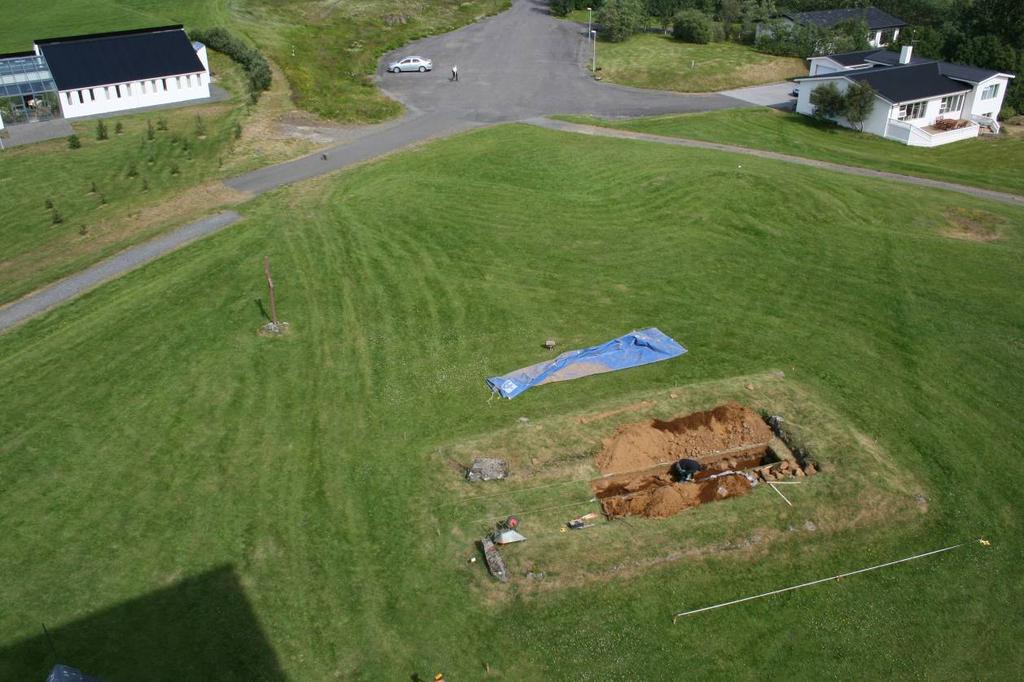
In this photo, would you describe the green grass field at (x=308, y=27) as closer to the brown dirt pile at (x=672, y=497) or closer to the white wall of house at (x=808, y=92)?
the white wall of house at (x=808, y=92)

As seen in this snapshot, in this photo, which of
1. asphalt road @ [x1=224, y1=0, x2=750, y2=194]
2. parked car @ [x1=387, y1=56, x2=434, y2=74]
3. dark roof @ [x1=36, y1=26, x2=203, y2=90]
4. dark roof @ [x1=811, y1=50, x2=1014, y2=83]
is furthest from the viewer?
Result: parked car @ [x1=387, y1=56, x2=434, y2=74]

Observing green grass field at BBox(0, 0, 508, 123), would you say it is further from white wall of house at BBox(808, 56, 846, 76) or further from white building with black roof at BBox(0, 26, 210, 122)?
white wall of house at BBox(808, 56, 846, 76)

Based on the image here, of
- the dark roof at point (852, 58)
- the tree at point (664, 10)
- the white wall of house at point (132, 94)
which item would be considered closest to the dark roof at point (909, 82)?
the dark roof at point (852, 58)

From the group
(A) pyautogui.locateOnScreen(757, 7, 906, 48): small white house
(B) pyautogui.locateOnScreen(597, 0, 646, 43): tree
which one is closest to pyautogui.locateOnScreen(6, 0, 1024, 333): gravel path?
(B) pyautogui.locateOnScreen(597, 0, 646, 43): tree

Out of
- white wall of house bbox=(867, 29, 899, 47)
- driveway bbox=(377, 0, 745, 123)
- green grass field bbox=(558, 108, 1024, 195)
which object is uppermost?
white wall of house bbox=(867, 29, 899, 47)

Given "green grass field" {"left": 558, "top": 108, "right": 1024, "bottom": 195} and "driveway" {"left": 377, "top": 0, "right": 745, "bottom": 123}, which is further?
"driveway" {"left": 377, "top": 0, "right": 745, "bottom": 123}

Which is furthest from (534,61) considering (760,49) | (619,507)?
(619,507)
